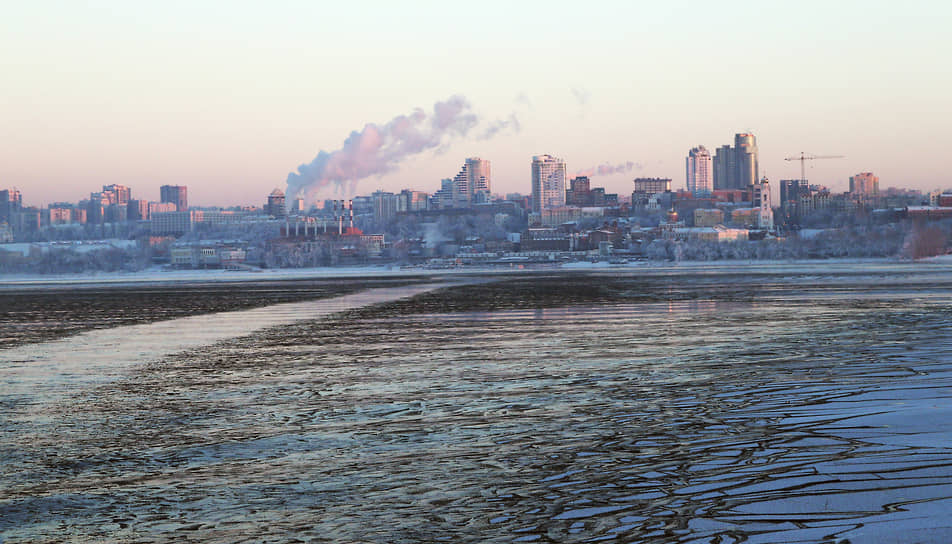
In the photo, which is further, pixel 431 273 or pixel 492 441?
pixel 431 273

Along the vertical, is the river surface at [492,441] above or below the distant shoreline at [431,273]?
above

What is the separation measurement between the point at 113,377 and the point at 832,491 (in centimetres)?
1333

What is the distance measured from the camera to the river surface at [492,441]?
7.31 meters

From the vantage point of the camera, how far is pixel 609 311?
3441cm

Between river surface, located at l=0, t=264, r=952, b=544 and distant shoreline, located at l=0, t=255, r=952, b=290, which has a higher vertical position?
river surface, located at l=0, t=264, r=952, b=544

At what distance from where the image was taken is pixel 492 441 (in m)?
10.6

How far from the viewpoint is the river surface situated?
24.0 ft

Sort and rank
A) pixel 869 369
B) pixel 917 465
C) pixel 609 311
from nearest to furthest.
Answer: pixel 917 465 < pixel 869 369 < pixel 609 311

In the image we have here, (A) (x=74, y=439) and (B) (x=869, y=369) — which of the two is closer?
(A) (x=74, y=439)

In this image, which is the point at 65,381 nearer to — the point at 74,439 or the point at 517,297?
the point at 74,439

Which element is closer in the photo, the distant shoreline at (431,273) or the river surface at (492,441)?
the river surface at (492,441)

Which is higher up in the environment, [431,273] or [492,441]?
[492,441]

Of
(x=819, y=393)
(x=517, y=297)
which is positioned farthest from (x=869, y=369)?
(x=517, y=297)

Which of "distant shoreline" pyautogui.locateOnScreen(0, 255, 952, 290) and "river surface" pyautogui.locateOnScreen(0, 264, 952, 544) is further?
"distant shoreline" pyautogui.locateOnScreen(0, 255, 952, 290)
